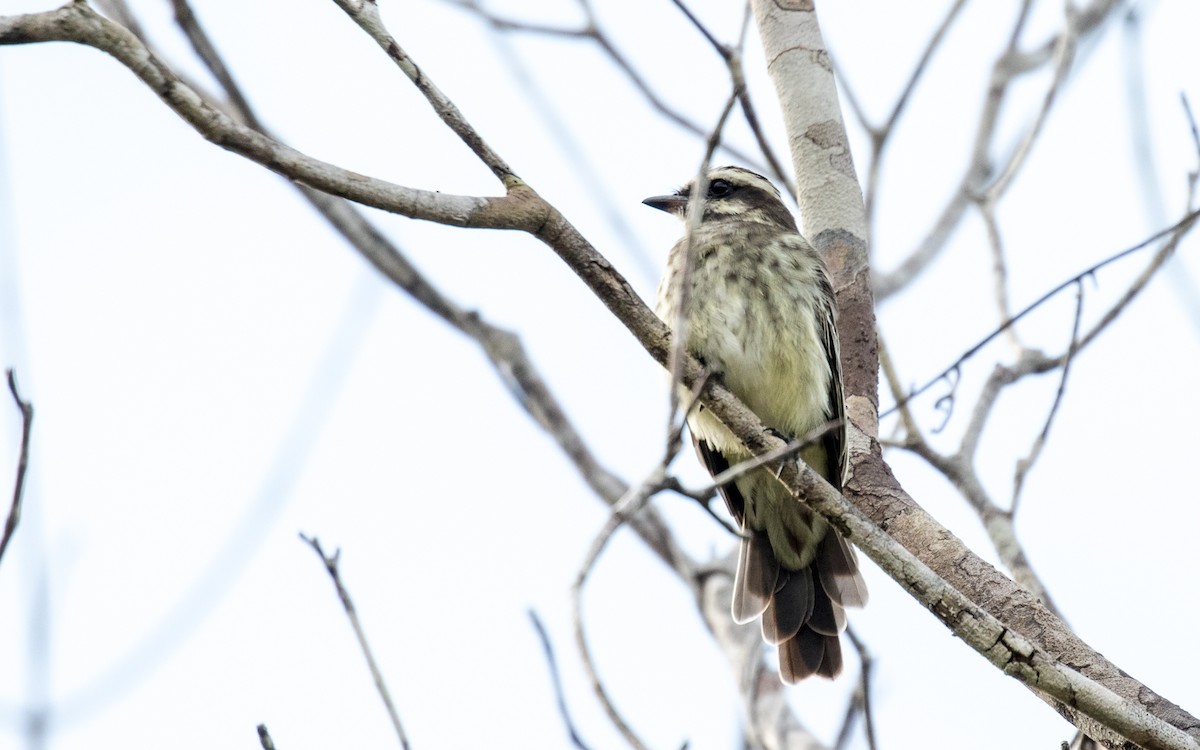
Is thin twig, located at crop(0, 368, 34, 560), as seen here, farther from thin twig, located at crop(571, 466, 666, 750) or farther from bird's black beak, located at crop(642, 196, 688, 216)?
bird's black beak, located at crop(642, 196, 688, 216)

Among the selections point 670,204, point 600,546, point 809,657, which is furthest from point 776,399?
point 600,546

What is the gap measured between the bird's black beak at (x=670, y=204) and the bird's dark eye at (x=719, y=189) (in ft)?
0.41

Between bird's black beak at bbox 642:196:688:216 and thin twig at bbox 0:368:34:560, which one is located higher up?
bird's black beak at bbox 642:196:688:216

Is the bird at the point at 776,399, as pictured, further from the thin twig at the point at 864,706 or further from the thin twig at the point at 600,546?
the thin twig at the point at 600,546

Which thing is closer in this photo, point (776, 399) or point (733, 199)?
point (776, 399)

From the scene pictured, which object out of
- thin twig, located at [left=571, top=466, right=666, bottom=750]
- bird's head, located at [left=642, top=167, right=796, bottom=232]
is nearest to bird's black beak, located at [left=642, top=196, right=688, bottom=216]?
bird's head, located at [left=642, top=167, right=796, bottom=232]

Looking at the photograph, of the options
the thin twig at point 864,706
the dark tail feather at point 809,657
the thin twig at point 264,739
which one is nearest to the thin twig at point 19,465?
the thin twig at point 264,739

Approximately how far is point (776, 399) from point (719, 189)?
1535mm

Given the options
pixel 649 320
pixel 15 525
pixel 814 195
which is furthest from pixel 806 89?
pixel 15 525

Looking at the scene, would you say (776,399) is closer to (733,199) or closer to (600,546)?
(733,199)

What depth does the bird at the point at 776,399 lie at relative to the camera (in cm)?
517

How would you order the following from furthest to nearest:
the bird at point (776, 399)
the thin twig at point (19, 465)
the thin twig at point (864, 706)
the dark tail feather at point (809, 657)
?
the dark tail feather at point (809, 657), the bird at point (776, 399), the thin twig at point (864, 706), the thin twig at point (19, 465)

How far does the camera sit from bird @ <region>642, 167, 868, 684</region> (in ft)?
17.0

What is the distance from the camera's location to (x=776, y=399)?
5250mm
